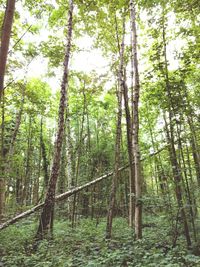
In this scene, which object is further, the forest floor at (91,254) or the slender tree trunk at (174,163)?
the slender tree trunk at (174,163)

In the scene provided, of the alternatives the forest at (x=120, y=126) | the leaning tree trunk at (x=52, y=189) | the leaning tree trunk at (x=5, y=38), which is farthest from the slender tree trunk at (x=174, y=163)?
the leaning tree trunk at (x=5, y=38)

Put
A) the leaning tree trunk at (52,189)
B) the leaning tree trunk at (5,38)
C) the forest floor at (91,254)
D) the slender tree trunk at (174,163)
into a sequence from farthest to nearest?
the slender tree trunk at (174,163) → the leaning tree trunk at (52,189) → the forest floor at (91,254) → the leaning tree trunk at (5,38)

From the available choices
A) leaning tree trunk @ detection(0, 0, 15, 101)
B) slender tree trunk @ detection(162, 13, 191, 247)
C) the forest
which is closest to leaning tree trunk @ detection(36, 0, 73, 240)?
the forest

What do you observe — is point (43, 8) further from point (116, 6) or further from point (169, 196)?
point (169, 196)

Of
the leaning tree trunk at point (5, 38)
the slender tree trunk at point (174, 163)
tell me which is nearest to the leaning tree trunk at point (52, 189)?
the slender tree trunk at point (174, 163)

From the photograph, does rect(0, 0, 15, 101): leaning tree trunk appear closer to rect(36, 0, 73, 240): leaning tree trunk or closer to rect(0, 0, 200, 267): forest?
rect(0, 0, 200, 267): forest

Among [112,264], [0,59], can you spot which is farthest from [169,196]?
[0,59]

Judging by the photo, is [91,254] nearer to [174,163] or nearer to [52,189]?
[52,189]

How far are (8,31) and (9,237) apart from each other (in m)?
7.34

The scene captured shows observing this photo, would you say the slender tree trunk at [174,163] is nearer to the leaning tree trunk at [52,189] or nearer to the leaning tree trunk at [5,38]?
the leaning tree trunk at [52,189]

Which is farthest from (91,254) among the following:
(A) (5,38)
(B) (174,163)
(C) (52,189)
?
(A) (5,38)

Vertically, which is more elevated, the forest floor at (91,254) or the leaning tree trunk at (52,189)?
the leaning tree trunk at (52,189)

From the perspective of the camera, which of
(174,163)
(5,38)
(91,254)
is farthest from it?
(174,163)

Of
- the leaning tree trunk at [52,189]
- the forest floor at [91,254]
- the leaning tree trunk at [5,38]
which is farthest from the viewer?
the leaning tree trunk at [52,189]
